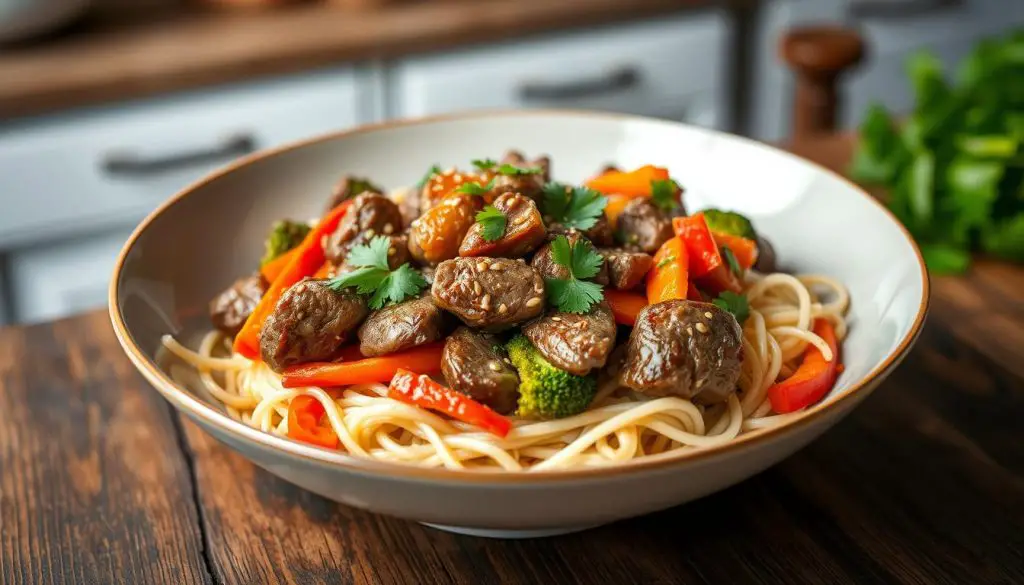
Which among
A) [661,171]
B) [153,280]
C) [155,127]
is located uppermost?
[661,171]

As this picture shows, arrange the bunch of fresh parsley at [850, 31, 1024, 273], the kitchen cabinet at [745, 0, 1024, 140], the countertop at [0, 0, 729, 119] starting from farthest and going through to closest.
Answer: the kitchen cabinet at [745, 0, 1024, 140] < the countertop at [0, 0, 729, 119] < the bunch of fresh parsley at [850, 31, 1024, 273]

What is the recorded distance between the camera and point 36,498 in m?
2.19

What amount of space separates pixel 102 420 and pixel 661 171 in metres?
1.46

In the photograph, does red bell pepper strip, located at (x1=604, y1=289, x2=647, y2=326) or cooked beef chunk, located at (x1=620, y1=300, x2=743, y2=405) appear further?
red bell pepper strip, located at (x1=604, y1=289, x2=647, y2=326)

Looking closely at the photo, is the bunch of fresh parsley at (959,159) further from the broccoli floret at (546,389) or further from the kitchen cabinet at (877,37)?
the kitchen cabinet at (877,37)

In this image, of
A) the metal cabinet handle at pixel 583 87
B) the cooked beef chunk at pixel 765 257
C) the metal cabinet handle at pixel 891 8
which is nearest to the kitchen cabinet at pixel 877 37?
the metal cabinet handle at pixel 891 8

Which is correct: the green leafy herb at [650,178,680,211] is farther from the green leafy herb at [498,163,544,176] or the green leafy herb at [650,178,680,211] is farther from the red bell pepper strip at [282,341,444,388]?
the red bell pepper strip at [282,341,444,388]

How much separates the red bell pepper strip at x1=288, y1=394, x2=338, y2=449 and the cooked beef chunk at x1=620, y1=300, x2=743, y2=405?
2.01 feet

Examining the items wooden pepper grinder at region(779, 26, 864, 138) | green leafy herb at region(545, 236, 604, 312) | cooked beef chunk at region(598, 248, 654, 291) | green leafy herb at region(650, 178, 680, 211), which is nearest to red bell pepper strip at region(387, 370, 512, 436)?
green leafy herb at region(545, 236, 604, 312)

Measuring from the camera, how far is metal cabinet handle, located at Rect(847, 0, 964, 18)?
607 centimetres

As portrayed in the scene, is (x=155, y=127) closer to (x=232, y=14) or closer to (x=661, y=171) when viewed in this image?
(x=232, y=14)

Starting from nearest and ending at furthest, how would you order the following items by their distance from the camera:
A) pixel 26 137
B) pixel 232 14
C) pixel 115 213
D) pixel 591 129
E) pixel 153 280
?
pixel 153 280, pixel 591 129, pixel 26 137, pixel 115 213, pixel 232 14

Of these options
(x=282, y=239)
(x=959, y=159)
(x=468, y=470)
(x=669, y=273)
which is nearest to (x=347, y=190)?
(x=282, y=239)

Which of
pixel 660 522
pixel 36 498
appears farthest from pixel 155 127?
pixel 660 522
